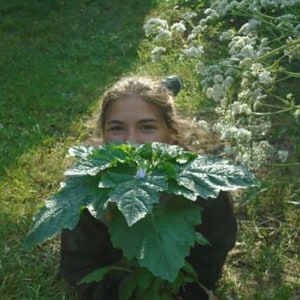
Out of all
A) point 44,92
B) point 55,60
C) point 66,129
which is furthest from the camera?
point 55,60

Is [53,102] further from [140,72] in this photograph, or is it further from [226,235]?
[226,235]

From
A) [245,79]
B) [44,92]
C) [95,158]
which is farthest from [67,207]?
[44,92]

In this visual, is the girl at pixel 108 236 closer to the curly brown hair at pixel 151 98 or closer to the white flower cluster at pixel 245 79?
the curly brown hair at pixel 151 98

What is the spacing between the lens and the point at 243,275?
8.00 feet

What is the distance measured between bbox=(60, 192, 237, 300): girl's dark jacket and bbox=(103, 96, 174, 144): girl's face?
234 mm

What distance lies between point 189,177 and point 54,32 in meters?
4.01

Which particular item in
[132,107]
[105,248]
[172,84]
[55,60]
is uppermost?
[132,107]

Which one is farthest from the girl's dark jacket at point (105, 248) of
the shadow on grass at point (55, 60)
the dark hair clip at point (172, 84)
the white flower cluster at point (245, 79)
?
the shadow on grass at point (55, 60)

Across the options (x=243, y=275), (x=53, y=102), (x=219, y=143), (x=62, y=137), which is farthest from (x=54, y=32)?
(x=243, y=275)

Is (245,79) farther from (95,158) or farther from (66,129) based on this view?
(66,129)

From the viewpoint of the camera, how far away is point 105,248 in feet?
7.12

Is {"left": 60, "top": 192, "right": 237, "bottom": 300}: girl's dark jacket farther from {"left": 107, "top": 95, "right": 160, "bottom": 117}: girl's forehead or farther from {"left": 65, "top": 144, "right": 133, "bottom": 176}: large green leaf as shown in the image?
{"left": 65, "top": 144, "right": 133, "bottom": 176}: large green leaf

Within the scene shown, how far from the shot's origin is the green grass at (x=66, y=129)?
2459mm

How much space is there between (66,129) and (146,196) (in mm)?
2343
